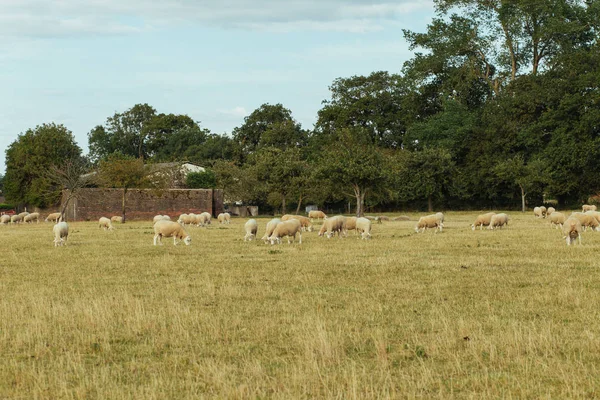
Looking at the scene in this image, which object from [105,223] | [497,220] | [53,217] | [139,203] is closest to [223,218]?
[105,223]

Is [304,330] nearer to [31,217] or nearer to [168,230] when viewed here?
[168,230]

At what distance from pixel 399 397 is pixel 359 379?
2.37ft

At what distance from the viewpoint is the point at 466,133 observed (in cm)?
8044

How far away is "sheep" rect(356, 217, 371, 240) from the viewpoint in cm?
3111

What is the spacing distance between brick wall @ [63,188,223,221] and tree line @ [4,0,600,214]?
176 inches

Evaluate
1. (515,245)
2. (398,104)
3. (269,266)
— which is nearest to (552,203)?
(398,104)

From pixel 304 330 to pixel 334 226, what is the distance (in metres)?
21.4

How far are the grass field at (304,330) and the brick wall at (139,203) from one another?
46093mm

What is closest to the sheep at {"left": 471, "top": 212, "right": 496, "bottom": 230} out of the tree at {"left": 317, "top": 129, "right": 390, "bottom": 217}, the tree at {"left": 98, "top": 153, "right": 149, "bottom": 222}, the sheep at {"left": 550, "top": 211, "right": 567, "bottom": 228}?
the sheep at {"left": 550, "top": 211, "right": 567, "bottom": 228}

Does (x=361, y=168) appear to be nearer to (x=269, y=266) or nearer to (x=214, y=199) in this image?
(x=214, y=199)

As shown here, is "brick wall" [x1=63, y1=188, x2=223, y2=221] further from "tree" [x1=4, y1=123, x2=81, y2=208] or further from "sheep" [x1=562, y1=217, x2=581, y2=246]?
"sheep" [x1=562, y1=217, x2=581, y2=246]

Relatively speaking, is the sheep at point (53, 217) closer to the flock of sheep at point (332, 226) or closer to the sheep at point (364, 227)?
the flock of sheep at point (332, 226)

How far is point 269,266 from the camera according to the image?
1961cm

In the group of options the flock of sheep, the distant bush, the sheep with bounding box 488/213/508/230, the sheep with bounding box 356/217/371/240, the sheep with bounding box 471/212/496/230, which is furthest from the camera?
the distant bush
